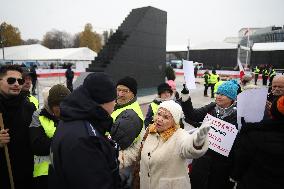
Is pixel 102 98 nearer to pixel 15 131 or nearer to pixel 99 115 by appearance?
pixel 99 115

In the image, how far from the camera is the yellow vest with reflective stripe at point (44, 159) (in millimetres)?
2691

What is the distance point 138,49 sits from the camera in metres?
17.2

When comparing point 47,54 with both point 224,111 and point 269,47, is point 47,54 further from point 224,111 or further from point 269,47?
point 224,111

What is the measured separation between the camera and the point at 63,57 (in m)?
51.6

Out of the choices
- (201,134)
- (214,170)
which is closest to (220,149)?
(214,170)

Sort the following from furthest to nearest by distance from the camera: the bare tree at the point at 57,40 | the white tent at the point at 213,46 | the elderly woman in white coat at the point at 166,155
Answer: the bare tree at the point at 57,40 → the white tent at the point at 213,46 → the elderly woman in white coat at the point at 166,155

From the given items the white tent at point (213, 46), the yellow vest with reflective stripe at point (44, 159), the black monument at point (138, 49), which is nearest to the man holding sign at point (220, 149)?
the yellow vest with reflective stripe at point (44, 159)

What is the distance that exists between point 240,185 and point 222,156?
47 centimetres

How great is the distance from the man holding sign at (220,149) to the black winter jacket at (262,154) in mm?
313

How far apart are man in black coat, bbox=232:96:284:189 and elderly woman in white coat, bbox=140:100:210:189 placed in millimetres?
553

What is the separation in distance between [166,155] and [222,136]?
0.76 metres

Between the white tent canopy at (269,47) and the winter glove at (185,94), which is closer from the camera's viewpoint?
the winter glove at (185,94)

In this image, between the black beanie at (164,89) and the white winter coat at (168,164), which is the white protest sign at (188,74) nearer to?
the black beanie at (164,89)

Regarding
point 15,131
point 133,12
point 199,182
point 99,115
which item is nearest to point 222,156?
point 199,182
